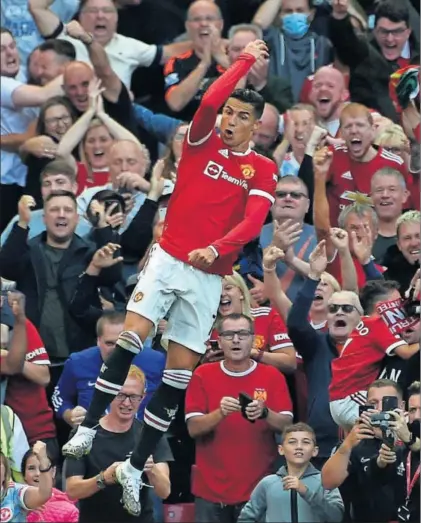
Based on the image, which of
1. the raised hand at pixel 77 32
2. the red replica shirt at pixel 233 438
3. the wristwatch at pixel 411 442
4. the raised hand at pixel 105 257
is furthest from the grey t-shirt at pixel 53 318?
the wristwatch at pixel 411 442

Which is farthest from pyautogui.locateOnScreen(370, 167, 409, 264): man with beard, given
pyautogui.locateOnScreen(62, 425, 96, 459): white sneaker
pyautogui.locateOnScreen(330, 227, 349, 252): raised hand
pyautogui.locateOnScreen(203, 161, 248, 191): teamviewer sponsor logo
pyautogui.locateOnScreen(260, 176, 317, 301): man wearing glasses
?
pyautogui.locateOnScreen(62, 425, 96, 459): white sneaker

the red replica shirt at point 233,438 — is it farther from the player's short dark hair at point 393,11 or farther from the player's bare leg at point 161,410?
the player's short dark hair at point 393,11

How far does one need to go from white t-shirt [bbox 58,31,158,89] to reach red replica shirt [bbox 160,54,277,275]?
17.8 ft

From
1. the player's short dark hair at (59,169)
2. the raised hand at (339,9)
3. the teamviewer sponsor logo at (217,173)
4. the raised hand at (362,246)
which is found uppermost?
the raised hand at (339,9)

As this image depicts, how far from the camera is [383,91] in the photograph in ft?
60.5

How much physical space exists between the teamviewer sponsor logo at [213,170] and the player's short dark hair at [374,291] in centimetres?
252

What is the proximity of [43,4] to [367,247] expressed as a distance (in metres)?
4.59

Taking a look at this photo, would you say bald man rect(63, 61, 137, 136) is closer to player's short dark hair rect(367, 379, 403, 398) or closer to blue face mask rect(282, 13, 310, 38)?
blue face mask rect(282, 13, 310, 38)

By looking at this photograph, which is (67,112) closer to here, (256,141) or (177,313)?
(256,141)

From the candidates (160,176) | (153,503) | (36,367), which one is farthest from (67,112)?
(153,503)

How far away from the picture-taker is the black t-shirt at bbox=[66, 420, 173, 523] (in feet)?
46.6

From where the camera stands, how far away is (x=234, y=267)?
15703mm

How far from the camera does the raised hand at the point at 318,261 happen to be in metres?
14.8

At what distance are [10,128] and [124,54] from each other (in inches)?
54.4
